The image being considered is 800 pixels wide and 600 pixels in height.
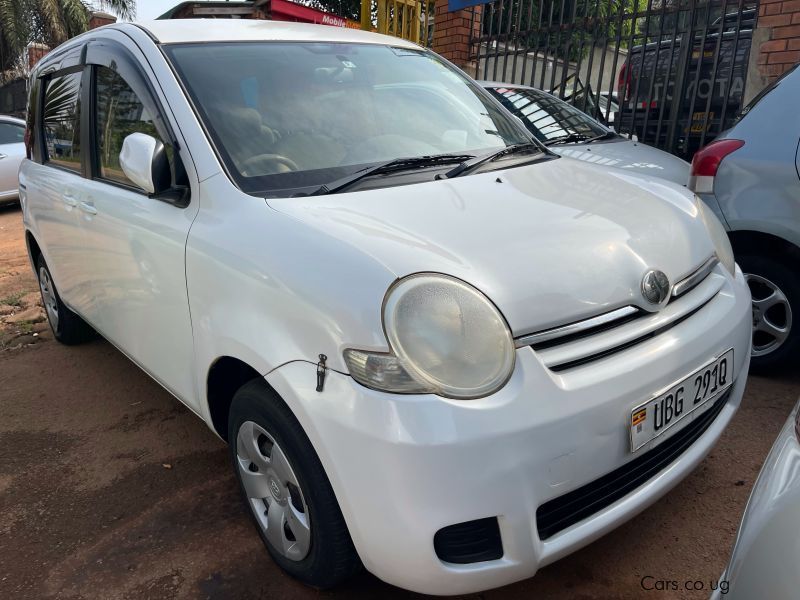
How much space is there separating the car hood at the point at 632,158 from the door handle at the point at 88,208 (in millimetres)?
2824

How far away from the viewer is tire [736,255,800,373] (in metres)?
3.13

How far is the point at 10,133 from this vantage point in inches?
382

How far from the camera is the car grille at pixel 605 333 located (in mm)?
1623

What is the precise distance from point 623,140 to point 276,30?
11.0 ft

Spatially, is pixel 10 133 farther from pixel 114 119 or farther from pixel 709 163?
pixel 709 163

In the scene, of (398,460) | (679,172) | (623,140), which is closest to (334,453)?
(398,460)

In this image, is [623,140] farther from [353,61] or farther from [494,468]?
[494,468]

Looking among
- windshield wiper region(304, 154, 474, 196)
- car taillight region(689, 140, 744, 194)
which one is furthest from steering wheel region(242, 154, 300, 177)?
car taillight region(689, 140, 744, 194)

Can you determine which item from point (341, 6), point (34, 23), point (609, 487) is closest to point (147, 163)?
point (609, 487)

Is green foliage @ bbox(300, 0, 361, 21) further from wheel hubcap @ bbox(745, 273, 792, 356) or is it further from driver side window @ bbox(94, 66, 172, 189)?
wheel hubcap @ bbox(745, 273, 792, 356)

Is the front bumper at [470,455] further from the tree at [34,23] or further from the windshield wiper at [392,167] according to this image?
the tree at [34,23]

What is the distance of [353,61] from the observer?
8.89 ft

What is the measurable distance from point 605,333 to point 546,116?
3928 millimetres

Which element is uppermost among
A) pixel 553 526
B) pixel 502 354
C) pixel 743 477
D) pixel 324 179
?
pixel 324 179
